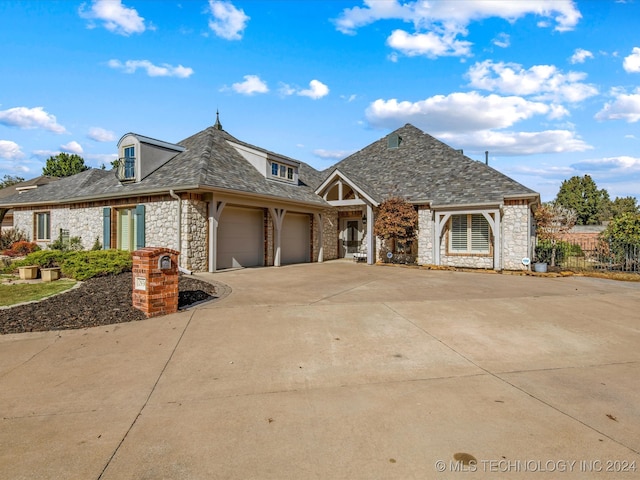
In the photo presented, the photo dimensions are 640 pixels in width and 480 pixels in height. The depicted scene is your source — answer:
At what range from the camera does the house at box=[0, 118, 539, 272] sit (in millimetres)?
13078

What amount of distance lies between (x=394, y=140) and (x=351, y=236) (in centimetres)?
718

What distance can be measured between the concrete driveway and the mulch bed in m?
0.50

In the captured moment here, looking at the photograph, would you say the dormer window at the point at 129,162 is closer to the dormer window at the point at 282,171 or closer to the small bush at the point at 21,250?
the dormer window at the point at 282,171

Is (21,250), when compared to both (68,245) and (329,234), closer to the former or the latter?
(68,245)

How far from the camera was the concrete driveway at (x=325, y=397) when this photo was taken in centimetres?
256

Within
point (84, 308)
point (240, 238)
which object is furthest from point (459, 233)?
point (84, 308)

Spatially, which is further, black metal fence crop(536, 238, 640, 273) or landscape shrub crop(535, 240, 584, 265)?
landscape shrub crop(535, 240, 584, 265)

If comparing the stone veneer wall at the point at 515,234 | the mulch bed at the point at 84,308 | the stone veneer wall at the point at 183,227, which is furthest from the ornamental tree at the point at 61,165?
the stone veneer wall at the point at 515,234

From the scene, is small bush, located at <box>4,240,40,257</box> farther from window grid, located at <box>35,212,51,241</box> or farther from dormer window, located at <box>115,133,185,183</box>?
dormer window, located at <box>115,133,185,183</box>

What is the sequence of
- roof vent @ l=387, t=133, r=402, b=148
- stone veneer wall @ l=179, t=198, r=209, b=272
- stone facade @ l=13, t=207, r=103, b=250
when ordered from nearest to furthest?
stone veneer wall @ l=179, t=198, r=209, b=272
stone facade @ l=13, t=207, r=103, b=250
roof vent @ l=387, t=133, r=402, b=148

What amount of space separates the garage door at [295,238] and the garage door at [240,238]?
155cm

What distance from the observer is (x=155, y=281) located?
6602 mm

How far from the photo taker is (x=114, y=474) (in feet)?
7.88

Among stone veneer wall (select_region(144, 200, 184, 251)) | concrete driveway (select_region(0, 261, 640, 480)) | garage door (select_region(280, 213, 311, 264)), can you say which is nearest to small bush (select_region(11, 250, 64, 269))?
stone veneer wall (select_region(144, 200, 184, 251))
